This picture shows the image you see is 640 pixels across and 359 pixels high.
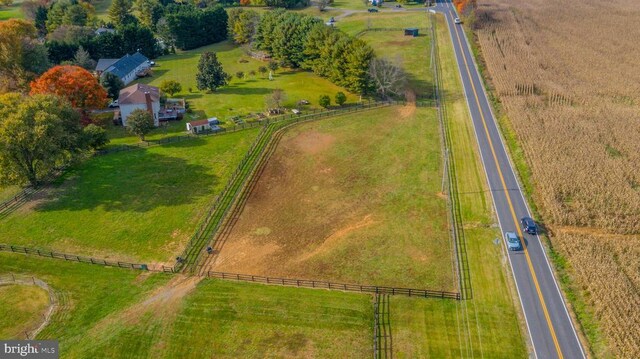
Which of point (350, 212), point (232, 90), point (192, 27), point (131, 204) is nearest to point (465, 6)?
point (192, 27)

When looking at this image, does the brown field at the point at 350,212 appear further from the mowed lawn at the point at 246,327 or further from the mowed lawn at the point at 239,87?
the mowed lawn at the point at 239,87

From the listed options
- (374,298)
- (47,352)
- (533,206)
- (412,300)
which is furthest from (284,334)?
(533,206)

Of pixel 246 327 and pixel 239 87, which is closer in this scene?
pixel 246 327

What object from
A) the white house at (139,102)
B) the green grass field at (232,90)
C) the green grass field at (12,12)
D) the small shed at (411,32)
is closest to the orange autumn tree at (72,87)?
the white house at (139,102)

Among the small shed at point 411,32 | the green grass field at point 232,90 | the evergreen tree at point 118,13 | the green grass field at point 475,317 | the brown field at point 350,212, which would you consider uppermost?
the evergreen tree at point 118,13

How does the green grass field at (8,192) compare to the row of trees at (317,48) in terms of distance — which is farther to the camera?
the row of trees at (317,48)

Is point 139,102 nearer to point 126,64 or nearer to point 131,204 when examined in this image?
point 131,204
